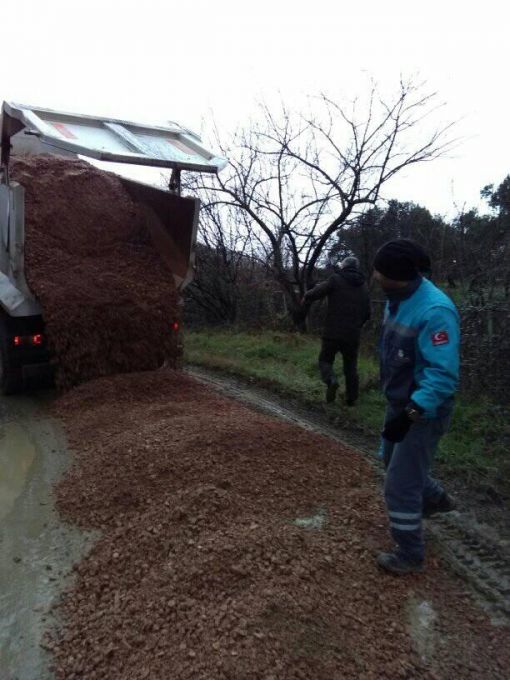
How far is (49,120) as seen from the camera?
6.00 metres

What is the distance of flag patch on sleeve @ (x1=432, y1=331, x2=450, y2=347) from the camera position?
2.83 m

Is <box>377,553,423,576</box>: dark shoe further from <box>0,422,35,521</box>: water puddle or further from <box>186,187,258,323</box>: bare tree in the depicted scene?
<box>186,187,258,323</box>: bare tree

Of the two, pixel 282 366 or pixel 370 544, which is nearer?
pixel 370 544

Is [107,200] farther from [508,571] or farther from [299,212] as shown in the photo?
[299,212]

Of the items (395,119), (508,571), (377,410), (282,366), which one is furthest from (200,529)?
(395,119)

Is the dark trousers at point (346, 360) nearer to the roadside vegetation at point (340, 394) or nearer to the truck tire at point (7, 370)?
the roadside vegetation at point (340, 394)

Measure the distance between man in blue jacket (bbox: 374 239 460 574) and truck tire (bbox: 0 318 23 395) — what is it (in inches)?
176

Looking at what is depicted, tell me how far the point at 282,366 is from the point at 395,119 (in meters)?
5.73

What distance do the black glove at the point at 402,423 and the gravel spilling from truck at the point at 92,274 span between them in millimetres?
3698

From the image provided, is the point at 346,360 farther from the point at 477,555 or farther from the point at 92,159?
the point at 92,159

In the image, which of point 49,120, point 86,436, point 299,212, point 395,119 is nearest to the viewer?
point 86,436

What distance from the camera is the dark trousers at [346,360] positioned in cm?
616

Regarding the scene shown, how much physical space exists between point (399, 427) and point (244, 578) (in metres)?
1.05

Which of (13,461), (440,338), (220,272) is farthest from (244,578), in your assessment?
(220,272)
